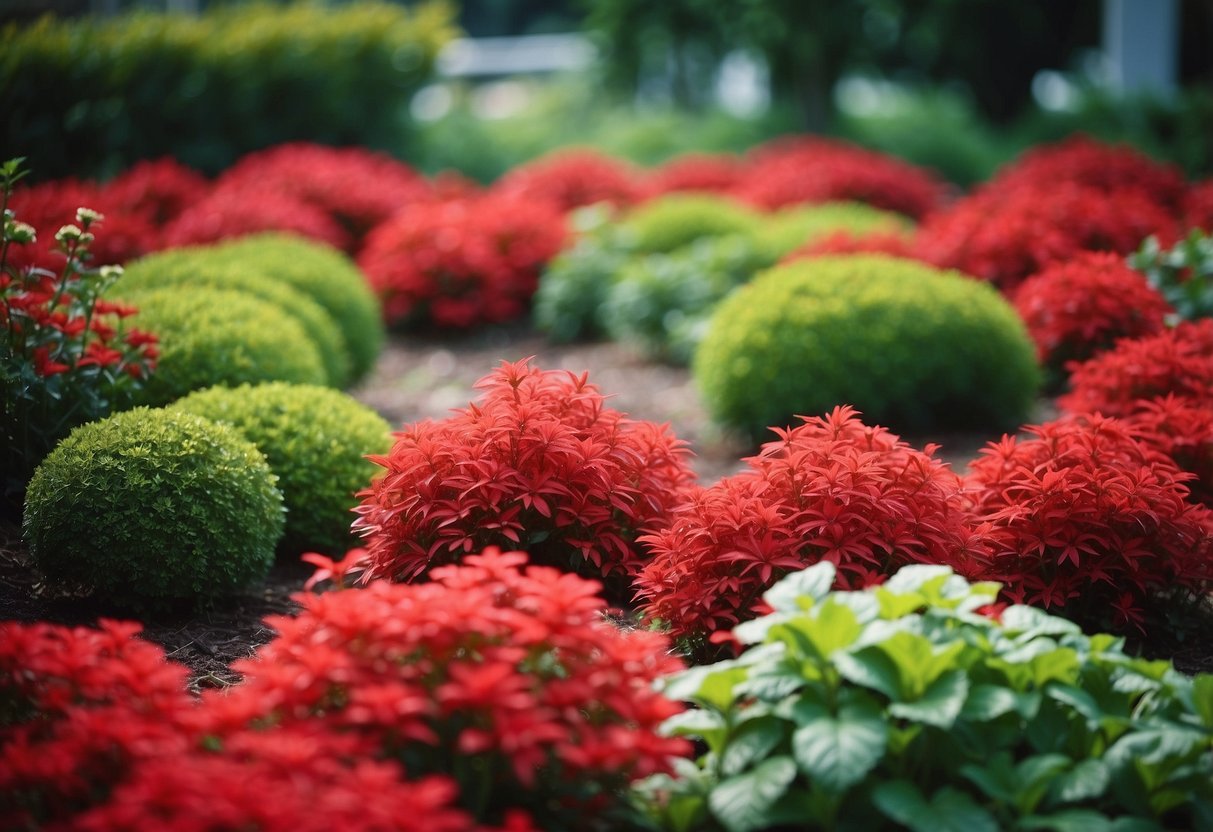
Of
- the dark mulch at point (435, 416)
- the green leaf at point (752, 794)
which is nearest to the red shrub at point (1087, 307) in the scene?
the dark mulch at point (435, 416)

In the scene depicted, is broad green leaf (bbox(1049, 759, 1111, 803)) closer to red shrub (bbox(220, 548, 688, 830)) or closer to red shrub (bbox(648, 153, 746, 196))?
red shrub (bbox(220, 548, 688, 830))

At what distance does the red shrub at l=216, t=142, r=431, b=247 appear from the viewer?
986 centimetres

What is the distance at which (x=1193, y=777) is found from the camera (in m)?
2.67

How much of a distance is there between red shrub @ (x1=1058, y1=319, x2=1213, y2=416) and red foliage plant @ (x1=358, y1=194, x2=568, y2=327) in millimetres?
4897

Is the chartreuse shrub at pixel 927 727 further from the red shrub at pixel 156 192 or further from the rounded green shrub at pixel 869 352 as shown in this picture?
the red shrub at pixel 156 192

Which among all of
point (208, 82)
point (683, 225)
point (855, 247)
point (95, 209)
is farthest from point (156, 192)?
point (855, 247)

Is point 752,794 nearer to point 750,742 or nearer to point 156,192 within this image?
point 750,742

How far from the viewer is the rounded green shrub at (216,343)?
5184 mm

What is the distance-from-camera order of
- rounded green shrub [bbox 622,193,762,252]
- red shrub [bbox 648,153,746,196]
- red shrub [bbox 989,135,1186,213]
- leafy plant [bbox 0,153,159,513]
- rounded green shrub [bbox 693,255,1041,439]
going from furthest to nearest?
red shrub [bbox 648,153,746,196] → red shrub [bbox 989,135,1186,213] → rounded green shrub [bbox 622,193,762,252] → rounded green shrub [bbox 693,255,1041,439] → leafy plant [bbox 0,153,159,513]

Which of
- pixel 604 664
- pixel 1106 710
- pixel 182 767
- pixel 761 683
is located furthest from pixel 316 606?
pixel 1106 710

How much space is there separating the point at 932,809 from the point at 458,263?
7.05 meters

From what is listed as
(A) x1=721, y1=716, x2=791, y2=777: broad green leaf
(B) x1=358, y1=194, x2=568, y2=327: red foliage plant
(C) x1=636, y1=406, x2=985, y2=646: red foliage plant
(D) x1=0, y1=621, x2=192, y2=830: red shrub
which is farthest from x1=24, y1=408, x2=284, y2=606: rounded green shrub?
(B) x1=358, y1=194, x2=568, y2=327: red foliage plant

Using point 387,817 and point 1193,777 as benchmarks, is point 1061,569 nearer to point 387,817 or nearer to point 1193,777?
point 1193,777

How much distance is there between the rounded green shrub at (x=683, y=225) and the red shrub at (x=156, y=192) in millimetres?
3466
